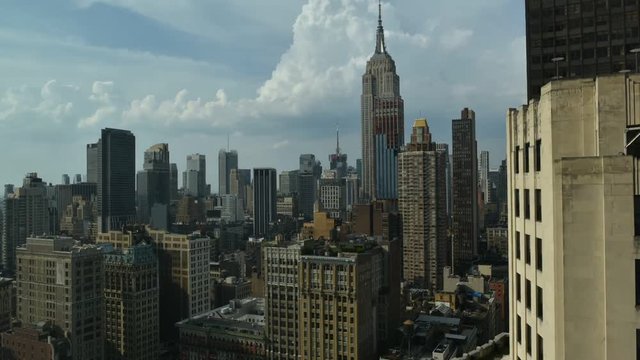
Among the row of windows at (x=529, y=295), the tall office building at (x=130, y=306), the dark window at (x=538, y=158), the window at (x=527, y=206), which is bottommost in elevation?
the tall office building at (x=130, y=306)

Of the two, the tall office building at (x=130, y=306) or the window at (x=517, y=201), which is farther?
the tall office building at (x=130, y=306)

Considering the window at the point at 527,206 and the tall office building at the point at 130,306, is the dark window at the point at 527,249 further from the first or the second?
the tall office building at the point at 130,306

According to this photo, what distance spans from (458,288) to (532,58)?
130759 millimetres

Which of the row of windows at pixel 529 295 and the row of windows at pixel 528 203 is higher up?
the row of windows at pixel 528 203

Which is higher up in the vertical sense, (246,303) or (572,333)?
(572,333)

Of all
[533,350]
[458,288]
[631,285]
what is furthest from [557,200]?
[458,288]

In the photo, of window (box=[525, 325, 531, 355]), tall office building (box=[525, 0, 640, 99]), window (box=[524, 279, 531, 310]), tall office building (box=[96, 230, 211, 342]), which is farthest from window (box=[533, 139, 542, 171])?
tall office building (box=[96, 230, 211, 342])

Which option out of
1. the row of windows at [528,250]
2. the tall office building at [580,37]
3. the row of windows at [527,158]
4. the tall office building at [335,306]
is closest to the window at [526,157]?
the row of windows at [527,158]

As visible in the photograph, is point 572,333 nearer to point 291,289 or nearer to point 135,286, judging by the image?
point 291,289

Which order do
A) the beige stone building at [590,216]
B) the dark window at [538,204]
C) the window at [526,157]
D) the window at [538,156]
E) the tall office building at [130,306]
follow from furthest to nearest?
the tall office building at [130,306] < the window at [526,157] < the window at [538,156] < the dark window at [538,204] < the beige stone building at [590,216]

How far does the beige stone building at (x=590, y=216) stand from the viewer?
48.5ft

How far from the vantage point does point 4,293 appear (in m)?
134

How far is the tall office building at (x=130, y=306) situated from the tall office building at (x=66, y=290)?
372 inches

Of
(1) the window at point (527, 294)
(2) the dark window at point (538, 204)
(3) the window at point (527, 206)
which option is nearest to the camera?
(2) the dark window at point (538, 204)
